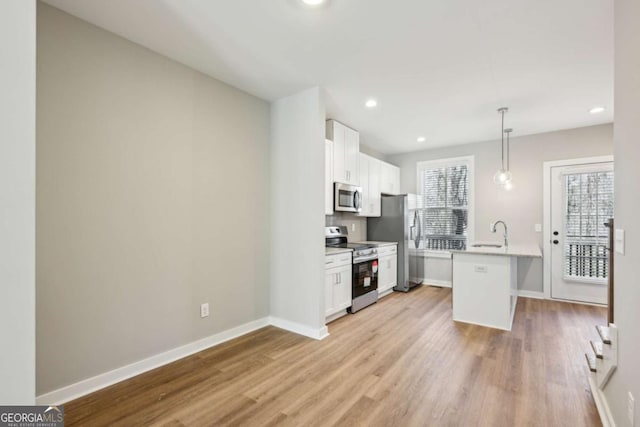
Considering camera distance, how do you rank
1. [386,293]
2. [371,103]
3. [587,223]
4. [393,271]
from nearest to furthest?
1. [371,103]
2. [587,223]
3. [386,293]
4. [393,271]

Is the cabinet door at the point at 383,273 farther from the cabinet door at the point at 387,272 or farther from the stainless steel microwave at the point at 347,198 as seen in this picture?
the stainless steel microwave at the point at 347,198

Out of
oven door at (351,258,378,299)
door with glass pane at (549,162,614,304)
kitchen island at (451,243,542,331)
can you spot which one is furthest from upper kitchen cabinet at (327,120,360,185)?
door with glass pane at (549,162,614,304)

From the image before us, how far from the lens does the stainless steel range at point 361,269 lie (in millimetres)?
3887

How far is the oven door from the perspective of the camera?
388cm

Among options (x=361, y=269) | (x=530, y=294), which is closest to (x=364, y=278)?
(x=361, y=269)

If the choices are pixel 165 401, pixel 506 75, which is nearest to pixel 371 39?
pixel 506 75

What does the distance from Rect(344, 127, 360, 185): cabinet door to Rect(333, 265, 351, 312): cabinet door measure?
1.34 m

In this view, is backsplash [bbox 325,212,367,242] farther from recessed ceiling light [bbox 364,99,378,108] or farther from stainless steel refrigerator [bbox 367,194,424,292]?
recessed ceiling light [bbox 364,99,378,108]

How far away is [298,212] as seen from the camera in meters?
3.30

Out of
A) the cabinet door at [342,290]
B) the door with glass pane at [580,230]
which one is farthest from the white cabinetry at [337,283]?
the door with glass pane at [580,230]

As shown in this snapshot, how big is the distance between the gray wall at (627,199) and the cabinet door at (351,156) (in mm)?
2848

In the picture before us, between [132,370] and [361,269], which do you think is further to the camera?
[361,269]
